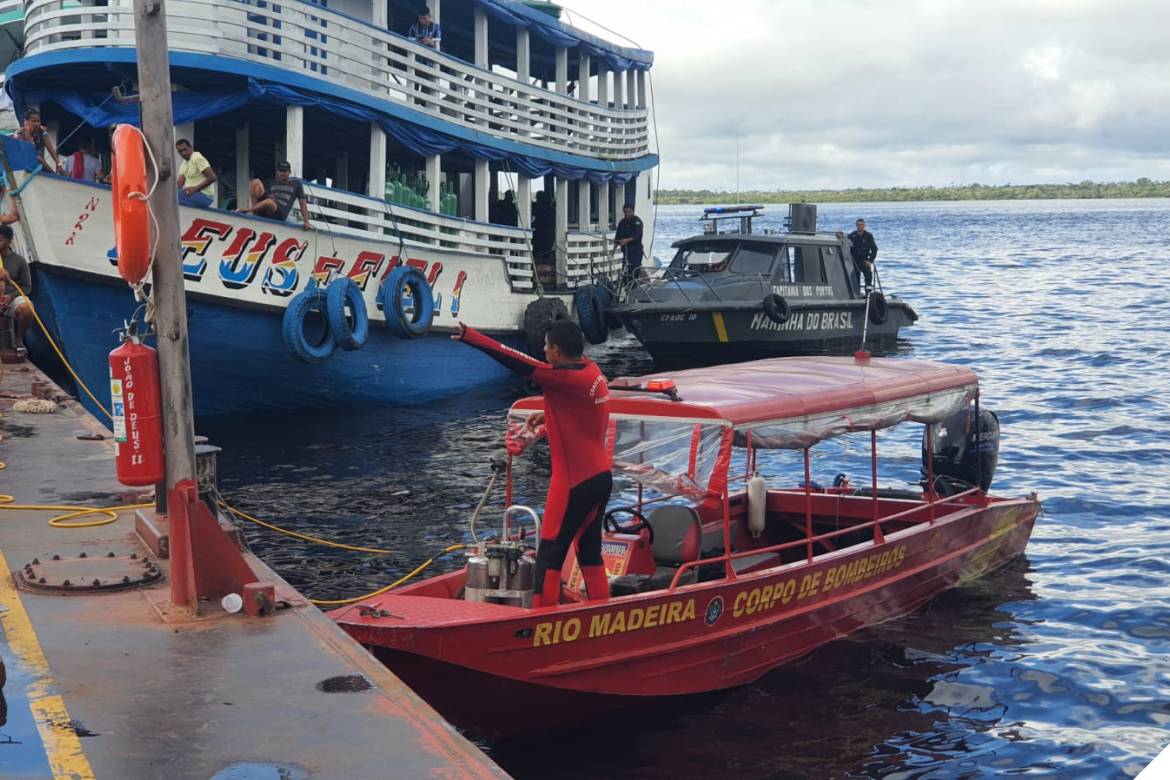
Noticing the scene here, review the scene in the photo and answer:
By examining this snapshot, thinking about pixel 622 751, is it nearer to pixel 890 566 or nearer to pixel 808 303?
pixel 890 566

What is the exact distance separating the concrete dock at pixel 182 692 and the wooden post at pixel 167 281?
0.48 meters

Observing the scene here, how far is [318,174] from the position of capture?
21969mm

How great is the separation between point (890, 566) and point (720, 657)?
2.10 meters

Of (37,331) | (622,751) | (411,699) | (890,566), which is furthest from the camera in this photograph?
(37,331)

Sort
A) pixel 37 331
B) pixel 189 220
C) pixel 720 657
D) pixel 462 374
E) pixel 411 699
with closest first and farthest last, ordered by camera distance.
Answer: pixel 411 699 → pixel 720 657 → pixel 189 220 → pixel 37 331 → pixel 462 374

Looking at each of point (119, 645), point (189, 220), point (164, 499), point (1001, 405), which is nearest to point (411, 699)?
point (119, 645)

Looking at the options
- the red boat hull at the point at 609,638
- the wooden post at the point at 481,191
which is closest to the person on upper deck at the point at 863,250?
the wooden post at the point at 481,191

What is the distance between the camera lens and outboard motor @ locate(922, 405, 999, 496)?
10.7 metres

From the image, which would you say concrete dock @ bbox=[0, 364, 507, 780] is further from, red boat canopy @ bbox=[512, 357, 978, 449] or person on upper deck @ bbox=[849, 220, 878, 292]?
person on upper deck @ bbox=[849, 220, 878, 292]

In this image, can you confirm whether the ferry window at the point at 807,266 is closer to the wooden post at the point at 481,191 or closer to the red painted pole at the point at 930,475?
the wooden post at the point at 481,191

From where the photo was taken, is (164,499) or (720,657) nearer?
(164,499)

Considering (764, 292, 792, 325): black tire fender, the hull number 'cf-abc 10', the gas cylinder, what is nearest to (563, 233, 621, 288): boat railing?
(764, 292, 792, 325): black tire fender

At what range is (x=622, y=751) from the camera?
6.98m

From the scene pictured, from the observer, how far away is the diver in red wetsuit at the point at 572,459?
6.34 meters
